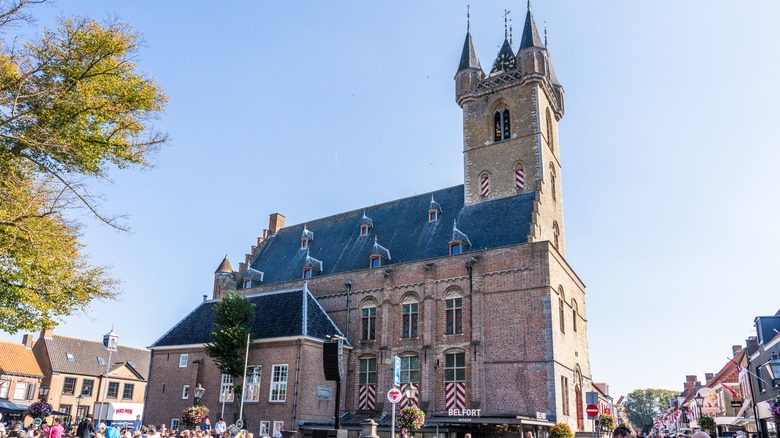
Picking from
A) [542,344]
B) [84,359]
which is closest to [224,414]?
[542,344]

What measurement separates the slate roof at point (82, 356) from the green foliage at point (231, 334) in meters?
21.0

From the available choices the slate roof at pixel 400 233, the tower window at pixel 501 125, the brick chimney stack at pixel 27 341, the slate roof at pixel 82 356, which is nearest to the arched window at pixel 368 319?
the slate roof at pixel 400 233

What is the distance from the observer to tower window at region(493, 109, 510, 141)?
35.4m

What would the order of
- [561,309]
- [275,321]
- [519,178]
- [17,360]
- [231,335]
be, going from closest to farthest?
1. [561,309]
2. [231,335]
3. [275,321]
4. [519,178]
5. [17,360]

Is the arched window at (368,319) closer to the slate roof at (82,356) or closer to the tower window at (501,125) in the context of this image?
the tower window at (501,125)

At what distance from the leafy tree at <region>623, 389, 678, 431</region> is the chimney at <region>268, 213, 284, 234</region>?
117 metres

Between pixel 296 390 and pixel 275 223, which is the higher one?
pixel 275 223

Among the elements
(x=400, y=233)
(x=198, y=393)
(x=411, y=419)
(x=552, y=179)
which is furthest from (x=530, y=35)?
(x=198, y=393)

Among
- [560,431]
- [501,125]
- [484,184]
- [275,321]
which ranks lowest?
[560,431]

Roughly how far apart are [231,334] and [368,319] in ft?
26.6

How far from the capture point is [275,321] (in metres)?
33.0

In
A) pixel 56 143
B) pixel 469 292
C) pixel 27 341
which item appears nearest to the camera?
pixel 56 143

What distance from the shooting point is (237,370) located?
30.8 m

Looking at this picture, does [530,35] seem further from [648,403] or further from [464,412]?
[648,403]
